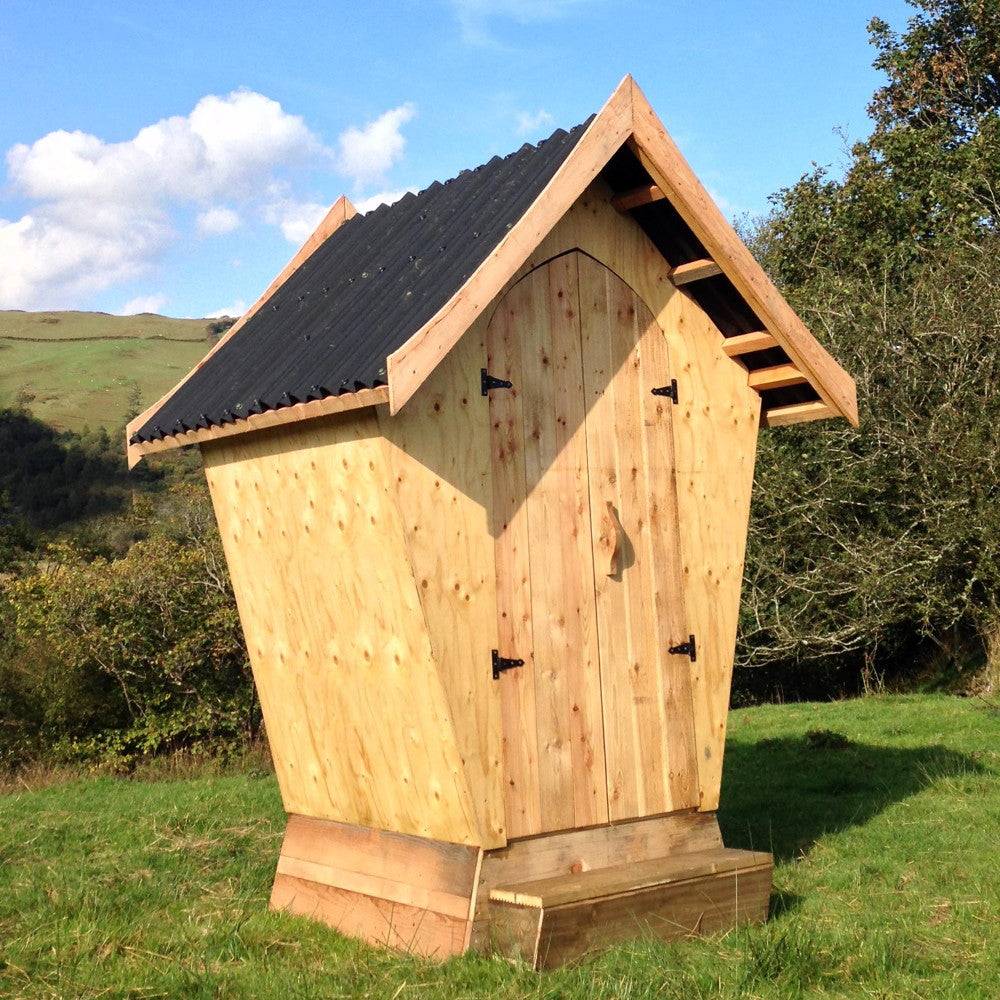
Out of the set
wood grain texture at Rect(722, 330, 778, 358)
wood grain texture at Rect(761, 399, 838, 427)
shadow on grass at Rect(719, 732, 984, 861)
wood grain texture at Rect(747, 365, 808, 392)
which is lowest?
shadow on grass at Rect(719, 732, 984, 861)

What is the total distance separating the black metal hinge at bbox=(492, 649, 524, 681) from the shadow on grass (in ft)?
9.75

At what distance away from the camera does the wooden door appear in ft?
21.9

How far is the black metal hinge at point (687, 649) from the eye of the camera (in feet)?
24.3

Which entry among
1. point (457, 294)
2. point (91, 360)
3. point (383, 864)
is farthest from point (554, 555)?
point (91, 360)

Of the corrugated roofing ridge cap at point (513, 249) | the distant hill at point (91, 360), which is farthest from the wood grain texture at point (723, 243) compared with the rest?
the distant hill at point (91, 360)

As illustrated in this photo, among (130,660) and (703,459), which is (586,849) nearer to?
(703,459)

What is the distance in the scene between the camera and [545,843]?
670cm

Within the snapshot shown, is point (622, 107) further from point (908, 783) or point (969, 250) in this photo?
point (969, 250)

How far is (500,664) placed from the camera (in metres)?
6.55

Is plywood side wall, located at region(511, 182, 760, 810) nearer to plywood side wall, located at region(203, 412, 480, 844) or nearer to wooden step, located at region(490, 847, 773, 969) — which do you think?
wooden step, located at region(490, 847, 773, 969)

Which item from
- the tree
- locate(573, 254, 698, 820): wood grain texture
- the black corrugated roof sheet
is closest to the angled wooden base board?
locate(573, 254, 698, 820): wood grain texture

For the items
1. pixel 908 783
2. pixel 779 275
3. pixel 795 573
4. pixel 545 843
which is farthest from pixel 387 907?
pixel 779 275

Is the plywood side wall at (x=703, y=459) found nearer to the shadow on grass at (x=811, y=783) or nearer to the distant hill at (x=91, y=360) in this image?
the shadow on grass at (x=811, y=783)

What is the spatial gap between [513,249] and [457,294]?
44cm
